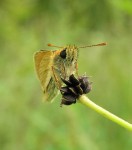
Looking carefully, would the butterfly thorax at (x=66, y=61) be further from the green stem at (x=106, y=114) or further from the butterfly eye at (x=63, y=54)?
the green stem at (x=106, y=114)

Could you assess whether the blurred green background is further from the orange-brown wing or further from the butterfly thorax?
the butterfly thorax

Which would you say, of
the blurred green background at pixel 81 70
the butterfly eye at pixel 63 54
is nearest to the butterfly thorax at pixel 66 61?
the butterfly eye at pixel 63 54

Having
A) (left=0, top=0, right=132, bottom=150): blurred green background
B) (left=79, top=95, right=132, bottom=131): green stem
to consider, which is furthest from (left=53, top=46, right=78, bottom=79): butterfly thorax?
(left=0, top=0, right=132, bottom=150): blurred green background

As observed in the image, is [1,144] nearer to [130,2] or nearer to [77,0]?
[77,0]

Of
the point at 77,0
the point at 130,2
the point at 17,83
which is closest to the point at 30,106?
the point at 17,83

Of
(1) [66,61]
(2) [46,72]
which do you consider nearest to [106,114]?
(1) [66,61]

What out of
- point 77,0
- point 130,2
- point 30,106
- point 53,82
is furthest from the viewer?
point 30,106

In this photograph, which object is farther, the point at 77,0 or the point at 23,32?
the point at 23,32
